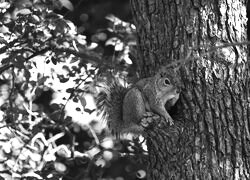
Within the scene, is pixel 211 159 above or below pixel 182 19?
below

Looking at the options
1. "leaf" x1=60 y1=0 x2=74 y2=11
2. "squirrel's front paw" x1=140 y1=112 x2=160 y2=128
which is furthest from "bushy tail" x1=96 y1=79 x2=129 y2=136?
"leaf" x1=60 y1=0 x2=74 y2=11

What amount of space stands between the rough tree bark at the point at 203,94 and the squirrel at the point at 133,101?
0.63 feet

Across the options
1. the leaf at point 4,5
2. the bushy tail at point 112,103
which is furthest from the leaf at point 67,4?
the bushy tail at point 112,103

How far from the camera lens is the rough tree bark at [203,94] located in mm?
2117

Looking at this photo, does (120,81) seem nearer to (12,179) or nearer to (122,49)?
(122,49)

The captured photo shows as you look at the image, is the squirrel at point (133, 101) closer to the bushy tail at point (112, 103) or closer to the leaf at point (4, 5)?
the bushy tail at point (112, 103)

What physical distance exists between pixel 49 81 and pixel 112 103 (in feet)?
2.09

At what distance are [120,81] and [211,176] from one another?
901 mm

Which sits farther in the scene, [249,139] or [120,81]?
[120,81]

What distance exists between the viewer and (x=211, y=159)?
6.93 feet

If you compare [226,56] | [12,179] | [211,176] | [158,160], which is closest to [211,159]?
[211,176]

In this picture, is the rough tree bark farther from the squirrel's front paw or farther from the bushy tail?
the bushy tail

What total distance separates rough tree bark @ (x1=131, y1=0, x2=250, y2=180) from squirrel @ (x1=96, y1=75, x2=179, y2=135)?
0.63 ft

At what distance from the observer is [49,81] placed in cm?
305
